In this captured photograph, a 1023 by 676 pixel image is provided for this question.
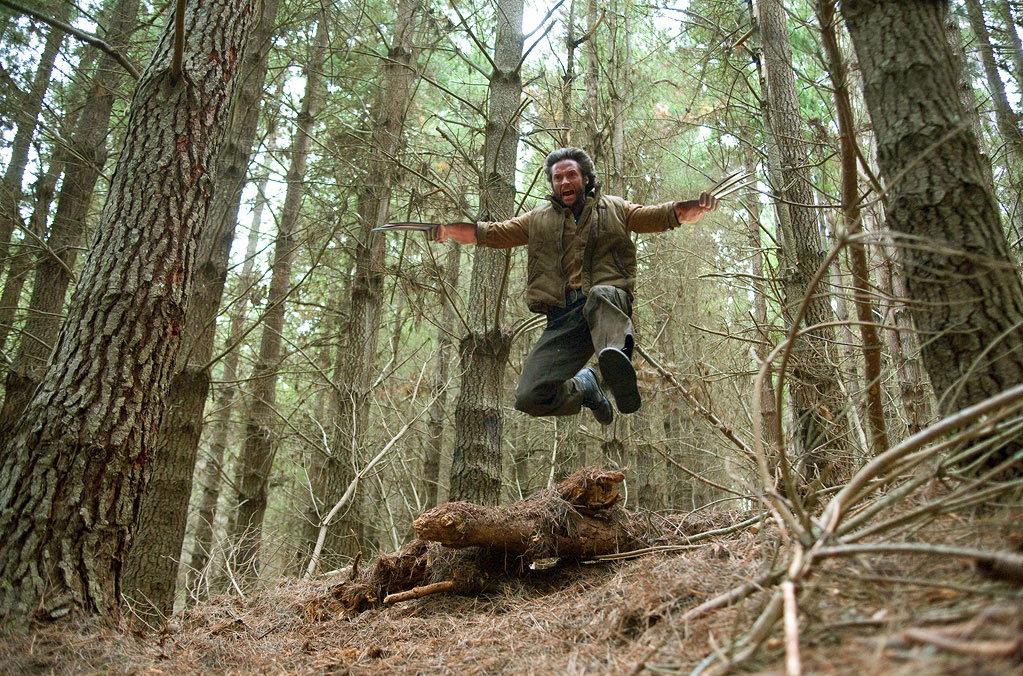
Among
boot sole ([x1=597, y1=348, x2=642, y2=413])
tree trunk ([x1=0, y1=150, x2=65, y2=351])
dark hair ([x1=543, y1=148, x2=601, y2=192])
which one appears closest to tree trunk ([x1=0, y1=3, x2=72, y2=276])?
tree trunk ([x1=0, y1=150, x2=65, y2=351])

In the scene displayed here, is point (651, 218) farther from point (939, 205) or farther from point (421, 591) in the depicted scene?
point (421, 591)

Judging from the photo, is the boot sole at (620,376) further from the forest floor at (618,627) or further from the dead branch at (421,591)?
the dead branch at (421,591)

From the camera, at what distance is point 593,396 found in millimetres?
4949

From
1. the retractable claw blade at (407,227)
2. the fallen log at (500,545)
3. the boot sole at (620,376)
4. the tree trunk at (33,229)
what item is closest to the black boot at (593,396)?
the boot sole at (620,376)

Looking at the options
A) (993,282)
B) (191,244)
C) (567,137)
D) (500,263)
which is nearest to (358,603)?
(191,244)

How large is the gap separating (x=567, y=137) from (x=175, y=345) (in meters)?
4.50

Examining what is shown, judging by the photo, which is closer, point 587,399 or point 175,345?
point 175,345

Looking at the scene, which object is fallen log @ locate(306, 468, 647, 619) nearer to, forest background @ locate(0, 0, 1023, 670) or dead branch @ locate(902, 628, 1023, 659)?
forest background @ locate(0, 0, 1023, 670)

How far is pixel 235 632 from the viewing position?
393cm

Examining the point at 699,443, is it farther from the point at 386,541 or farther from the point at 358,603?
the point at 358,603

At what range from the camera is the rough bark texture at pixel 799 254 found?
17.3 feet

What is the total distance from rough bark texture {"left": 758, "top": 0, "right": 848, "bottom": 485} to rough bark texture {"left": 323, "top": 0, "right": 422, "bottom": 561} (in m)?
3.70

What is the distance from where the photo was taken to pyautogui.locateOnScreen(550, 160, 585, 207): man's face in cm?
471

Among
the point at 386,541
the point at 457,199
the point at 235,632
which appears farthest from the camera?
the point at 386,541
